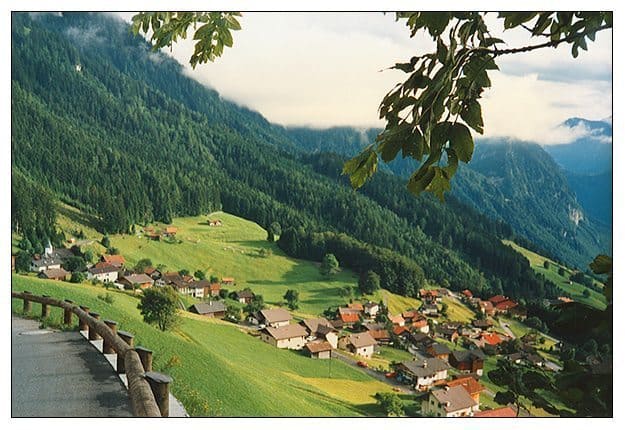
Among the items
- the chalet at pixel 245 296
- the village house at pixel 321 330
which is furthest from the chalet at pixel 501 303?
the chalet at pixel 245 296

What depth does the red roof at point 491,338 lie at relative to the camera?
5.86 m

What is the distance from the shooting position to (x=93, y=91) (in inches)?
240

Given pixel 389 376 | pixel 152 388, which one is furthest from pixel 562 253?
pixel 152 388

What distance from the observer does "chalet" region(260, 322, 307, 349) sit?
552cm

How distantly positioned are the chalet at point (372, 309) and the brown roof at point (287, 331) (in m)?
0.68

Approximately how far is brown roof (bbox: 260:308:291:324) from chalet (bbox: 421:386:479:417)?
154 cm

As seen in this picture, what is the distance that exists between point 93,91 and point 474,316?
4530mm

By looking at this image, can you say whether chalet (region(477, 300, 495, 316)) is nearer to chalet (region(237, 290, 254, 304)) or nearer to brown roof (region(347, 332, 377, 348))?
brown roof (region(347, 332, 377, 348))

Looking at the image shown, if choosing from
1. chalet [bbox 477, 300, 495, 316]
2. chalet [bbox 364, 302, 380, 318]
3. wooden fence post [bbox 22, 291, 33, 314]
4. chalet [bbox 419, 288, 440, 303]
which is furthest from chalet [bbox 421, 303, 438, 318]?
wooden fence post [bbox 22, 291, 33, 314]

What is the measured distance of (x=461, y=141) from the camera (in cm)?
107

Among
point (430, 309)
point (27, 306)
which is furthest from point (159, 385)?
point (430, 309)

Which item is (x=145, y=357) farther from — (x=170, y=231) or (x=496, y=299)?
(x=496, y=299)

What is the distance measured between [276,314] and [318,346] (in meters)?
0.52
